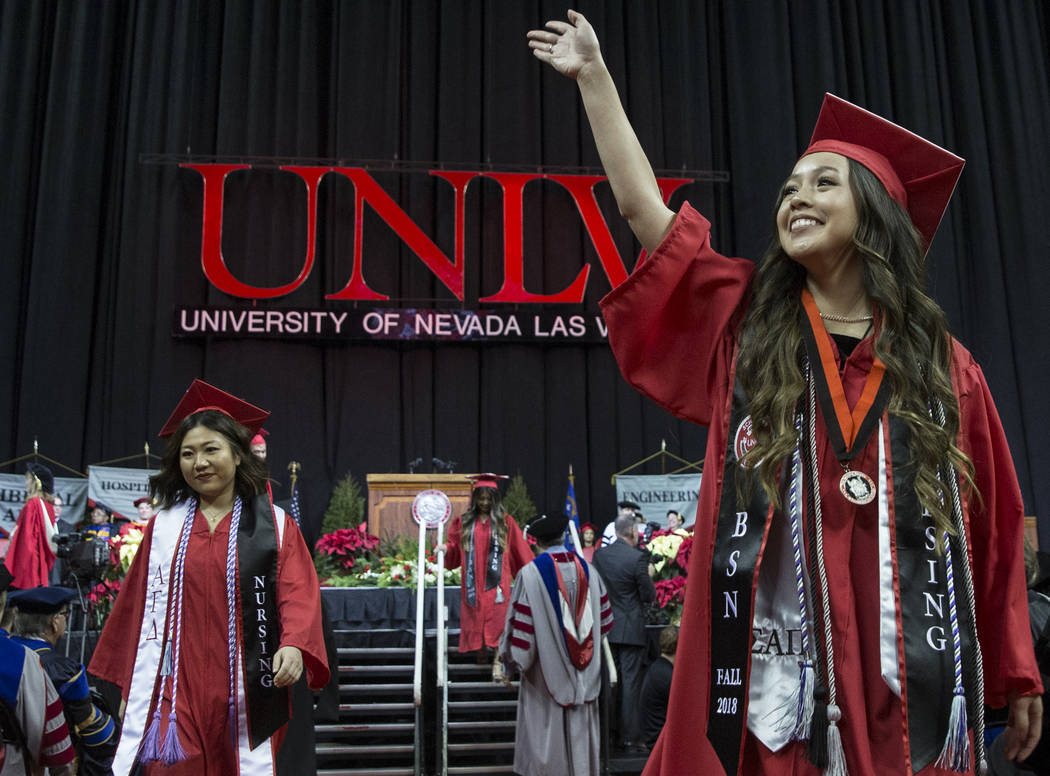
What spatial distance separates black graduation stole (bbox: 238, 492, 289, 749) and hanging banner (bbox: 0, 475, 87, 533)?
810 centimetres

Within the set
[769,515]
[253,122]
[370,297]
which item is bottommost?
[769,515]

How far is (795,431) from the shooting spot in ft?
5.60

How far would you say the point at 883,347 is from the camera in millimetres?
1779

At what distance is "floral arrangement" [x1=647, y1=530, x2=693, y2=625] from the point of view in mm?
9203

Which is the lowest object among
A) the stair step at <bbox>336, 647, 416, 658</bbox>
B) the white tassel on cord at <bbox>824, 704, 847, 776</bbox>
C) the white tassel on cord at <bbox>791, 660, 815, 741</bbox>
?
the stair step at <bbox>336, 647, 416, 658</bbox>

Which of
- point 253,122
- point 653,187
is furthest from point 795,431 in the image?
point 253,122

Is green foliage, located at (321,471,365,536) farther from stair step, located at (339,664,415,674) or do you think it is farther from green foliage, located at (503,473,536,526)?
stair step, located at (339,664,415,674)

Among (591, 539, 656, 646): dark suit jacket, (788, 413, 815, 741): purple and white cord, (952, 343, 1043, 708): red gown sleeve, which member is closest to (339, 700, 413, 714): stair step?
(591, 539, 656, 646): dark suit jacket

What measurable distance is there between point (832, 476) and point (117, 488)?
1088 centimetres

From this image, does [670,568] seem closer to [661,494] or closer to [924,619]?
[661,494]

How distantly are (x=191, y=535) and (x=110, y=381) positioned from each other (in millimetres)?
10990

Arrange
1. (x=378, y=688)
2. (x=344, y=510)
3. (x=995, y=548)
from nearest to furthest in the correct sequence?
(x=995, y=548) < (x=378, y=688) < (x=344, y=510)

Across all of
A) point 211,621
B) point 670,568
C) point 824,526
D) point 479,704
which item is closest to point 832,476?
point 824,526

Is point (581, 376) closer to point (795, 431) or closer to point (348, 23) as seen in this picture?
point (348, 23)
